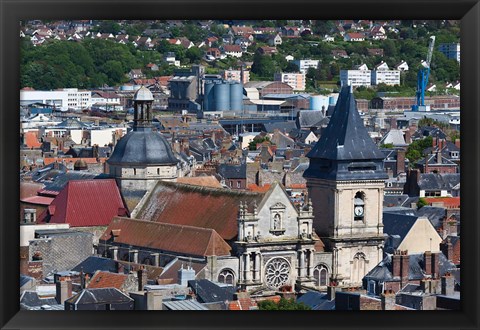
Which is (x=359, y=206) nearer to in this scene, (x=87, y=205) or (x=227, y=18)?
(x=87, y=205)

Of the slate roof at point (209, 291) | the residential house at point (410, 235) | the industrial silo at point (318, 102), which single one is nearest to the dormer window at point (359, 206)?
the residential house at point (410, 235)

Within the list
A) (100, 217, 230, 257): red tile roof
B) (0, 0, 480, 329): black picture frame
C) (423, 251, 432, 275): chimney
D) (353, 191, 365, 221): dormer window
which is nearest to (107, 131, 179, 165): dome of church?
(100, 217, 230, 257): red tile roof

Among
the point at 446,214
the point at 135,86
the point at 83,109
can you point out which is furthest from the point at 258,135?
the point at 446,214

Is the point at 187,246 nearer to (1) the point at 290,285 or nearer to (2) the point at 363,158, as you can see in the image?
(1) the point at 290,285

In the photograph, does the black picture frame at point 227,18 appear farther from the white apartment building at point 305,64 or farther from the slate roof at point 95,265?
the white apartment building at point 305,64

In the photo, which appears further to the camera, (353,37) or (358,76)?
(353,37)

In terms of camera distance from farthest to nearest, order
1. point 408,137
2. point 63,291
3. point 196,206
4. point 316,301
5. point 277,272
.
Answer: point 408,137 < point 196,206 < point 277,272 < point 316,301 < point 63,291

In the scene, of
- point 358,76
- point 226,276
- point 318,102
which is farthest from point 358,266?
point 358,76
